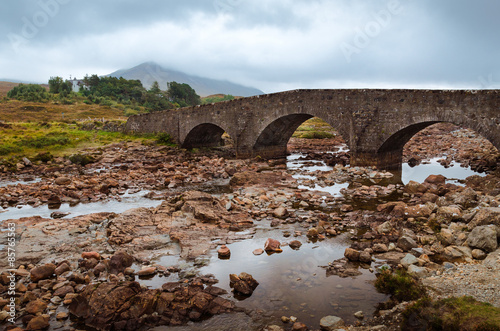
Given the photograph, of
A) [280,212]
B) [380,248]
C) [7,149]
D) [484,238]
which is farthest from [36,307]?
[7,149]

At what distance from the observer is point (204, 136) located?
1238 inches

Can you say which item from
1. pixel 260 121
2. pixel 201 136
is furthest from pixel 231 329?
pixel 201 136

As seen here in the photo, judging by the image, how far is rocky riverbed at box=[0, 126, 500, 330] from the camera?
5.28 metres

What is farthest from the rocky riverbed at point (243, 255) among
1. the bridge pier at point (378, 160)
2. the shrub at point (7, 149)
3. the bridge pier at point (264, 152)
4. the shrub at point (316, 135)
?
the shrub at point (316, 135)

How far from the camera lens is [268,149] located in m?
25.1

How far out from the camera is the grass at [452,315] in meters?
3.97

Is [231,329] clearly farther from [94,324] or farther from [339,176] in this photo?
[339,176]

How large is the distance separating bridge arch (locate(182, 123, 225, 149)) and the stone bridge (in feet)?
0.85

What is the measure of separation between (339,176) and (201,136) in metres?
17.2

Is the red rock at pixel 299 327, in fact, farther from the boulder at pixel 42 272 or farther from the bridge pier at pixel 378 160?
the bridge pier at pixel 378 160

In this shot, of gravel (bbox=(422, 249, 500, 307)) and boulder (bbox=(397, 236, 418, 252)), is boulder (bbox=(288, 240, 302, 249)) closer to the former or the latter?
boulder (bbox=(397, 236, 418, 252))

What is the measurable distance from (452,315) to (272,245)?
13.6ft

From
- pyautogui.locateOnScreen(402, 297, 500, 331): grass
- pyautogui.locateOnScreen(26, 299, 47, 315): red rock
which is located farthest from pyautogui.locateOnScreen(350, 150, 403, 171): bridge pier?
pyautogui.locateOnScreen(26, 299, 47, 315): red rock

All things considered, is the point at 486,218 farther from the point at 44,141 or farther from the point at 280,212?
the point at 44,141
